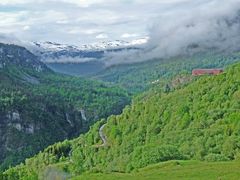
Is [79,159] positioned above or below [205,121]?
below

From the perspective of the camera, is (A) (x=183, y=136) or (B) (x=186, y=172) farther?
(A) (x=183, y=136)

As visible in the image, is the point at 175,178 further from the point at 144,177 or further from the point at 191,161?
the point at 191,161

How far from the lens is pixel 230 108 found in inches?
6358

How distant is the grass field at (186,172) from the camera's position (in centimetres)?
9771

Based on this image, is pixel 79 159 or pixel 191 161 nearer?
pixel 191 161

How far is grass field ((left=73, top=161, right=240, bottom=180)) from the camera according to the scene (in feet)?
321

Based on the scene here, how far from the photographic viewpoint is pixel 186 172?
10619cm

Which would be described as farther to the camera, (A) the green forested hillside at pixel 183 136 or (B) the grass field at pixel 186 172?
(A) the green forested hillside at pixel 183 136

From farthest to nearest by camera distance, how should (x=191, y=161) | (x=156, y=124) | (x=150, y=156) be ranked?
(x=156, y=124) → (x=150, y=156) → (x=191, y=161)

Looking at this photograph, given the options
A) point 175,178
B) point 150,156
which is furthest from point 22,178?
point 175,178

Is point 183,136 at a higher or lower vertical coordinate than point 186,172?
lower

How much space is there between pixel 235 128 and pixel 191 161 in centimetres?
2058

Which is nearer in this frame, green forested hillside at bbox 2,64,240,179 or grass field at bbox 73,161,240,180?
grass field at bbox 73,161,240,180

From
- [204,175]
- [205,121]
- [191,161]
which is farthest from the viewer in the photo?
[205,121]
